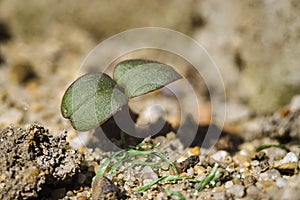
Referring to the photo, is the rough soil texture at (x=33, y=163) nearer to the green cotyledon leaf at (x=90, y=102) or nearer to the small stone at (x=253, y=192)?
the green cotyledon leaf at (x=90, y=102)

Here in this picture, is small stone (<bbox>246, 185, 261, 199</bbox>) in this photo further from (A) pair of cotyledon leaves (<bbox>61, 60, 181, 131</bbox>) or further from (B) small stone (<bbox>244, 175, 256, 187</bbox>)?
(A) pair of cotyledon leaves (<bbox>61, 60, 181, 131</bbox>)

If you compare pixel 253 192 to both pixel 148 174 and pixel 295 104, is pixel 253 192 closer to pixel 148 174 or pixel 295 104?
pixel 148 174

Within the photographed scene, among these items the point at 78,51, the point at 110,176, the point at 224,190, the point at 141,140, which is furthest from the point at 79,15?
the point at 224,190

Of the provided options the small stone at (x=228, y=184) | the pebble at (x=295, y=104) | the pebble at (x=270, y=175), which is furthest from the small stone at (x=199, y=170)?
the pebble at (x=295, y=104)

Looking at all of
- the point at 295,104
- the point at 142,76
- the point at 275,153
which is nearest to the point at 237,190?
the point at 275,153

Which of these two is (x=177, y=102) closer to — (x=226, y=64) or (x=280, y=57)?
(x=226, y=64)

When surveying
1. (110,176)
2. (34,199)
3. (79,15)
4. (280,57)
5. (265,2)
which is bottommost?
(34,199)
